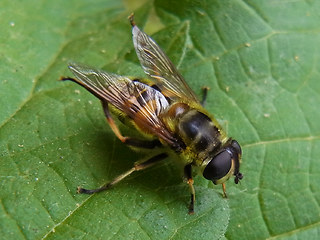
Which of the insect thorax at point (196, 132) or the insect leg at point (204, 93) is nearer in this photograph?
the insect thorax at point (196, 132)

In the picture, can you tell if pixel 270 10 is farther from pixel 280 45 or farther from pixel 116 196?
pixel 116 196

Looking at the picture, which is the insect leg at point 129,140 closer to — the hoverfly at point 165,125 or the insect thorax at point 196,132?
the hoverfly at point 165,125

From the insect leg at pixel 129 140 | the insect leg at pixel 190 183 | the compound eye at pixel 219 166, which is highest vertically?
the insect leg at pixel 129 140

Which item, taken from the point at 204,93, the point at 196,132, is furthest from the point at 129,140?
the point at 204,93

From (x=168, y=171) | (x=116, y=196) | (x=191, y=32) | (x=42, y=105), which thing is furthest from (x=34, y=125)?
(x=191, y=32)

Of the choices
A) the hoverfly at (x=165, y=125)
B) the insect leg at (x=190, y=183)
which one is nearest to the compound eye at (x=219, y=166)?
the hoverfly at (x=165, y=125)

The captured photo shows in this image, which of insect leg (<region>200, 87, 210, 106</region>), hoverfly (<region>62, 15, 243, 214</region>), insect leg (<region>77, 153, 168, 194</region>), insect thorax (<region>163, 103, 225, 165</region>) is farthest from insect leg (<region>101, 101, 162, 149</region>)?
insect leg (<region>200, 87, 210, 106</region>)
